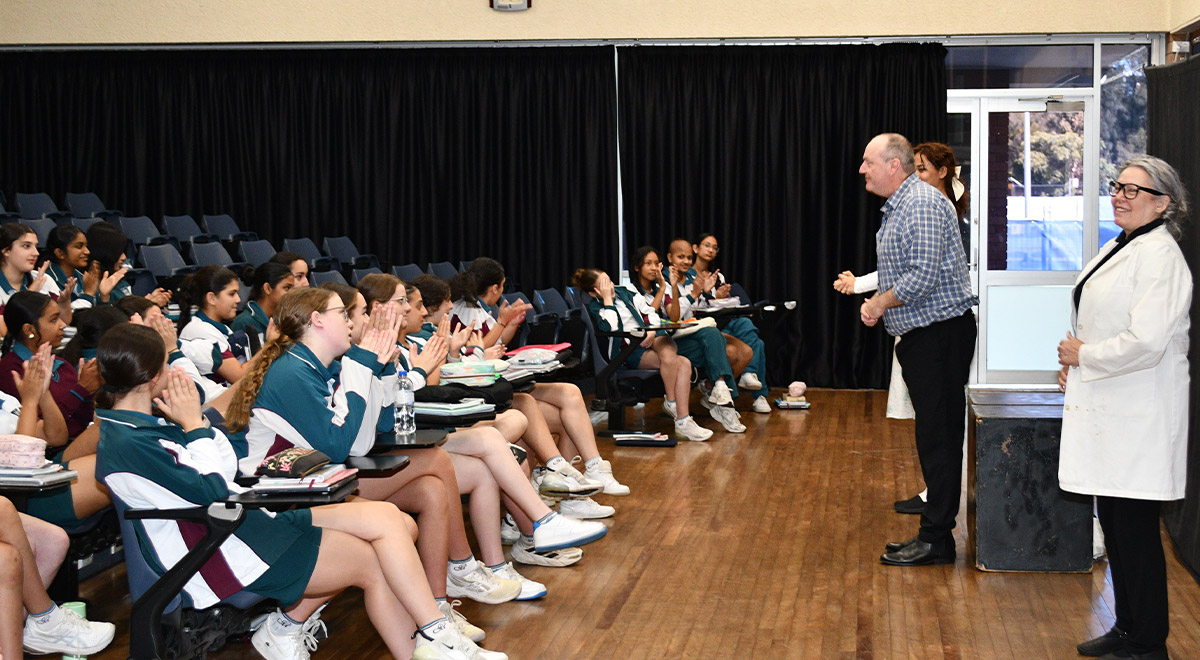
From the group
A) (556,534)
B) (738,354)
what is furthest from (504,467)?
(738,354)

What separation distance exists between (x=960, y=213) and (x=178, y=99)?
7071 millimetres

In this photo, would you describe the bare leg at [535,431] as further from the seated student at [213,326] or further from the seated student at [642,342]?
the seated student at [642,342]

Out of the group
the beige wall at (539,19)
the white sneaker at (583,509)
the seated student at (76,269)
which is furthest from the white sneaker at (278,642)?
the beige wall at (539,19)

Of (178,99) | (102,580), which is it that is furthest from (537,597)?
(178,99)

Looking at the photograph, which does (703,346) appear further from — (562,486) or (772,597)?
(772,597)

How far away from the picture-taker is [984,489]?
3.89 metres

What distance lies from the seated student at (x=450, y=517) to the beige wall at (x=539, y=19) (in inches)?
220

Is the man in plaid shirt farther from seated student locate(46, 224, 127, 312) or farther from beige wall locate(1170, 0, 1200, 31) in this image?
beige wall locate(1170, 0, 1200, 31)

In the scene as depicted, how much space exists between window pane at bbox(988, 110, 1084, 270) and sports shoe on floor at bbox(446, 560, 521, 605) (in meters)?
6.23

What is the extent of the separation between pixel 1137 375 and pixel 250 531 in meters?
2.43

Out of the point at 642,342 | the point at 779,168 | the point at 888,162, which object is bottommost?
the point at 642,342

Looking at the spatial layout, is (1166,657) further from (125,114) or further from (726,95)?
(125,114)

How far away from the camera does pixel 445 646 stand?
2969mm

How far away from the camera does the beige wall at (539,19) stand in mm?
8383
